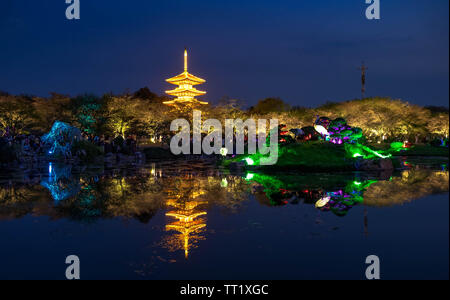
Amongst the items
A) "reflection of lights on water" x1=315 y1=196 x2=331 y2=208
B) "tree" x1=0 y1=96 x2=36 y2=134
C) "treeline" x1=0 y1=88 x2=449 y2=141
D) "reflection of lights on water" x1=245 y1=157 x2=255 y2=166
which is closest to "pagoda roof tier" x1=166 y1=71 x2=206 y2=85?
"treeline" x1=0 y1=88 x2=449 y2=141

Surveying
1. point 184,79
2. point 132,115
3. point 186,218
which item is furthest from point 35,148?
point 184,79

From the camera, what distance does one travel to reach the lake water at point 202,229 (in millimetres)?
6191

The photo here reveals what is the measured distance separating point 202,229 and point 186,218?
3.81 ft

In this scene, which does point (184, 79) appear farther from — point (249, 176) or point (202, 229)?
point (202, 229)

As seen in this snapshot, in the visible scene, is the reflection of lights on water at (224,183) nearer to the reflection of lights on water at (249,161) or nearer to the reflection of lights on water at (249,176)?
the reflection of lights on water at (249,176)

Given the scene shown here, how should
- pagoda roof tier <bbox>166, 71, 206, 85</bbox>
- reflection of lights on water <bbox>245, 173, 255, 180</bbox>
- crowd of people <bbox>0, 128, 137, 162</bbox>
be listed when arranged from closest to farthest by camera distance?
reflection of lights on water <bbox>245, 173, 255, 180</bbox>
crowd of people <bbox>0, 128, 137, 162</bbox>
pagoda roof tier <bbox>166, 71, 206, 85</bbox>

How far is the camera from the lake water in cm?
619

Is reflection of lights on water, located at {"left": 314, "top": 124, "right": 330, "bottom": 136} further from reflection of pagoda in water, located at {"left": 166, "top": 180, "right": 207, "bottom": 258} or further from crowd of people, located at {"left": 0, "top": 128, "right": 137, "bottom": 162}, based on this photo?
crowd of people, located at {"left": 0, "top": 128, "right": 137, "bottom": 162}

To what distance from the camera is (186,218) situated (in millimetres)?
9531

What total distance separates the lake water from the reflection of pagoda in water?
2 cm

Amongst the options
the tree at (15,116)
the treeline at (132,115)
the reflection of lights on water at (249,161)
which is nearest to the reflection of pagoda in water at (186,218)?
the reflection of lights on water at (249,161)

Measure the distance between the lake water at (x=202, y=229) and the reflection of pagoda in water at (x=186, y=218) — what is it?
23mm
